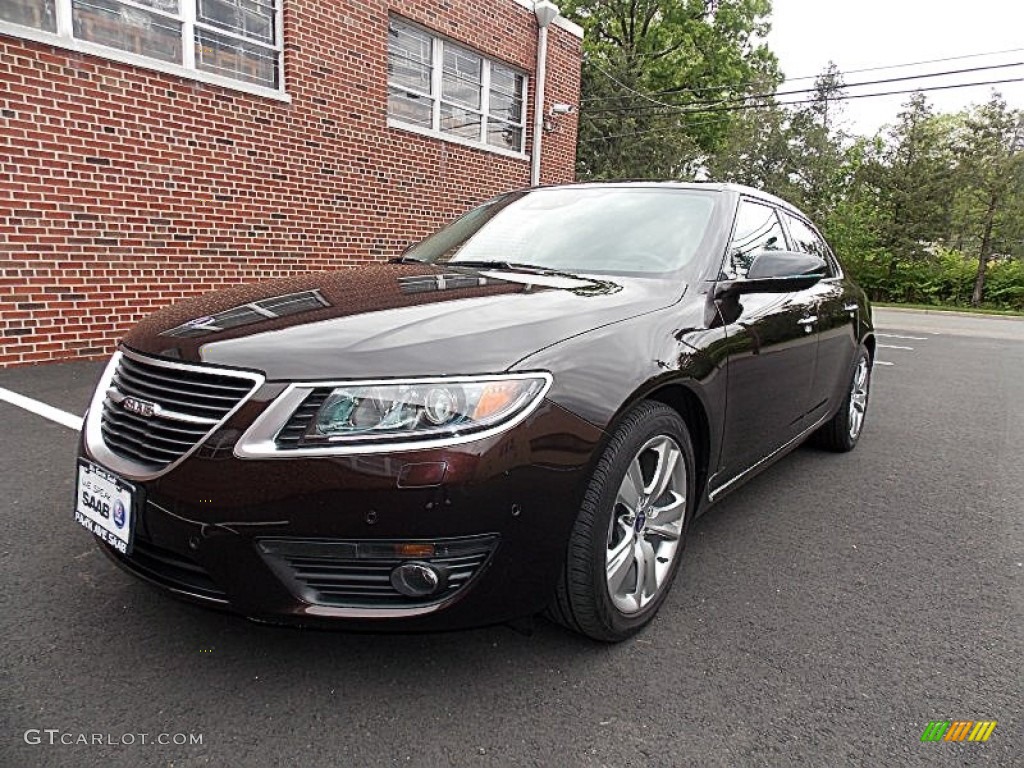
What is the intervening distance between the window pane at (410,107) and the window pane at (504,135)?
4.37 feet

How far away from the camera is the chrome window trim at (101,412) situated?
1.72 metres

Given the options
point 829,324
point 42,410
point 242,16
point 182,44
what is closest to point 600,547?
point 829,324

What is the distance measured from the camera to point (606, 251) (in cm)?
293

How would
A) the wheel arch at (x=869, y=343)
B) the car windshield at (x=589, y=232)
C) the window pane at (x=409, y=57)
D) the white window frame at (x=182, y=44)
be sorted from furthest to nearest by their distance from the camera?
the window pane at (x=409, y=57), the white window frame at (x=182, y=44), the wheel arch at (x=869, y=343), the car windshield at (x=589, y=232)

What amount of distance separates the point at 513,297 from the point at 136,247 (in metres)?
5.76

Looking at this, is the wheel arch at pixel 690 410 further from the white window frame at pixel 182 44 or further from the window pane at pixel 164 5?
the window pane at pixel 164 5

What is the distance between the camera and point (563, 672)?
6.63 feet

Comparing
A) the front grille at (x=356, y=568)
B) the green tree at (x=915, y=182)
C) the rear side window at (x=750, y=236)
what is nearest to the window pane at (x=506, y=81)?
the rear side window at (x=750, y=236)

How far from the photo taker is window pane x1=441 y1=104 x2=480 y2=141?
396 inches

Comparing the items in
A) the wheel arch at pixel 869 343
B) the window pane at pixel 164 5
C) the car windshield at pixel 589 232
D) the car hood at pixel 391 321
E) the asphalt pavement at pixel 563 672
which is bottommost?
the asphalt pavement at pixel 563 672

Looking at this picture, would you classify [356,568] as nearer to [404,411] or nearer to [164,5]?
[404,411]

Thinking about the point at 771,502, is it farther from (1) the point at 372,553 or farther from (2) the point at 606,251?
(1) the point at 372,553

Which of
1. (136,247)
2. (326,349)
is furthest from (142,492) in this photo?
(136,247)

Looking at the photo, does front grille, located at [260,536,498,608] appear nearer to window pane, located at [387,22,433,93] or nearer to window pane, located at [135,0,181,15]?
window pane, located at [135,0,181,15]
